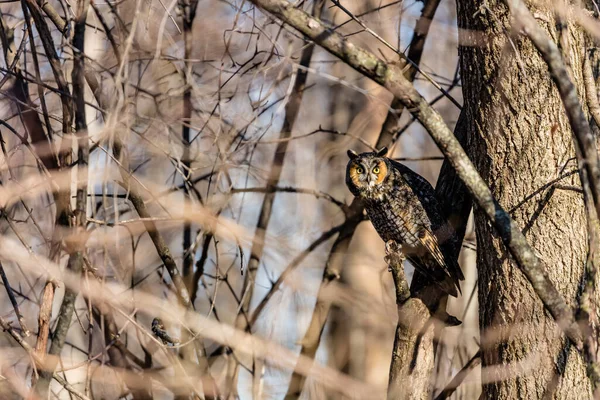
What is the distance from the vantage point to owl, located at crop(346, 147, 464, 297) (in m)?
3.31

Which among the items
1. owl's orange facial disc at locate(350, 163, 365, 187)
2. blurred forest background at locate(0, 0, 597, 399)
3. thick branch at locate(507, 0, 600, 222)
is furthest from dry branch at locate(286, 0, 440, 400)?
thick branch at locate(507, 0, 600, 222)

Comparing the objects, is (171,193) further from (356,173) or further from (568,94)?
(568,94)

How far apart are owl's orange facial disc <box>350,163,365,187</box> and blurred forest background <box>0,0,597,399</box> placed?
0.36 metres

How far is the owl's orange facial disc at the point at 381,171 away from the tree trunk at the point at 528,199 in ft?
3.65

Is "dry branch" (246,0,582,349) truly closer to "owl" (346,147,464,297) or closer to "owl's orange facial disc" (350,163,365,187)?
"owl" (346,147,464,297)

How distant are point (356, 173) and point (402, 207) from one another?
0.96ft

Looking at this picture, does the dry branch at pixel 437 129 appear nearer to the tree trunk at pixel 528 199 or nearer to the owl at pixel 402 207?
the tree trunk at pixel 528 199

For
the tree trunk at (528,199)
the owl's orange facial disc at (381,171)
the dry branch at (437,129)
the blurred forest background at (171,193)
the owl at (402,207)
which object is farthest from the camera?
the owl's orange facial disc at (381,171)

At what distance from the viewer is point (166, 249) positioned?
3.04 m

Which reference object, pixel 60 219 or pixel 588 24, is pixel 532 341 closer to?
pixel 588 24

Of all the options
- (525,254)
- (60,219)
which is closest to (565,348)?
(525,254)

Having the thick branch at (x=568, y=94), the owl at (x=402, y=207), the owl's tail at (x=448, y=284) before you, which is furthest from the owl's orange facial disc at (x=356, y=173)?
the thick branch at (x=568, y=94)

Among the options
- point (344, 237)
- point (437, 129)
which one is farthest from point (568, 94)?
point (344, 237)

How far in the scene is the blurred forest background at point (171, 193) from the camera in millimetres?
2180
